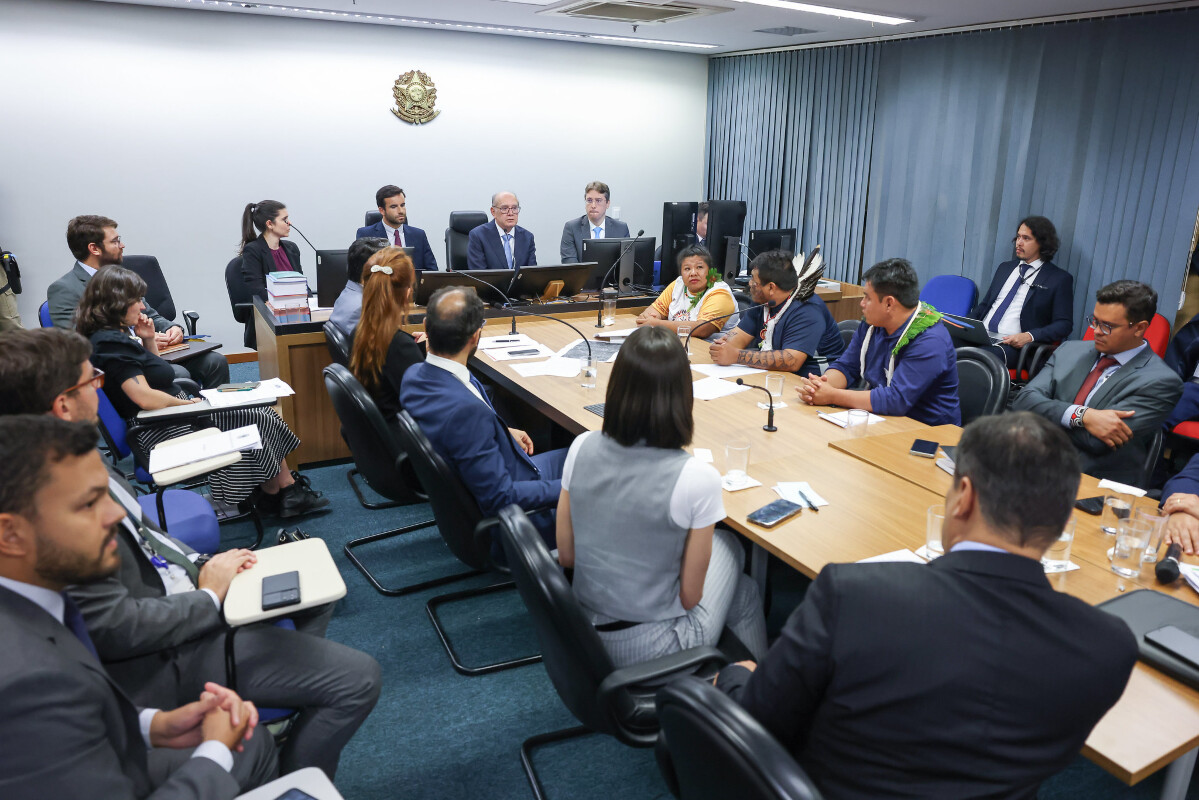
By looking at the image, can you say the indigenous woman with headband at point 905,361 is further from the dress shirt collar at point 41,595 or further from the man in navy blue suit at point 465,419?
the dress shirt collar at point 41,595

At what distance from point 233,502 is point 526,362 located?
146cm

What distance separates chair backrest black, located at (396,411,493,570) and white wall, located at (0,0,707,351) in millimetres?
4947

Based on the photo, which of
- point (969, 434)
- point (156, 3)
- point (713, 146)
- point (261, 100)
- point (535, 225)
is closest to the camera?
point (969, 434)

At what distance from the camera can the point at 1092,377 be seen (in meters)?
3.18

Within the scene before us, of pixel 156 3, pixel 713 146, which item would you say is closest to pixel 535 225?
pixel 713 146

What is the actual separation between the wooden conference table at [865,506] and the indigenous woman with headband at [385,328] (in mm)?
546

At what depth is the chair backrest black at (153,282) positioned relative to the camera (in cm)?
499

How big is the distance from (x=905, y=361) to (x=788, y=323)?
2.47ft

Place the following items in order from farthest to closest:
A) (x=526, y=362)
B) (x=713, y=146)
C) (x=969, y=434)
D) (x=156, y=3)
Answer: (x=713, y=146)
(x=156, y=3)
(x=526, y=362)
(x=969, y=434)

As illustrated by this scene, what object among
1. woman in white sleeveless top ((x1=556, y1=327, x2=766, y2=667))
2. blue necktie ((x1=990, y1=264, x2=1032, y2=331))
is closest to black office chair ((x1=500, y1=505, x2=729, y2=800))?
woman in white sleeveless top ((x1=556, y1=327, x2=766, y2=667))

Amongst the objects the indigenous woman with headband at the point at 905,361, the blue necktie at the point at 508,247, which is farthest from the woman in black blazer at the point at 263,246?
the indigenous woman with headband at the point at 905,361

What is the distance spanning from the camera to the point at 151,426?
120 inches

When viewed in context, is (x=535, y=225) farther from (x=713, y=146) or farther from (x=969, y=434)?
(x=969, y=434)

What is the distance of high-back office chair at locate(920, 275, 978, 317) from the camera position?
5.83 m
